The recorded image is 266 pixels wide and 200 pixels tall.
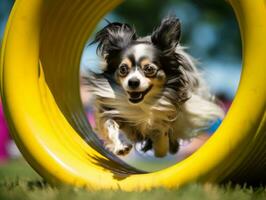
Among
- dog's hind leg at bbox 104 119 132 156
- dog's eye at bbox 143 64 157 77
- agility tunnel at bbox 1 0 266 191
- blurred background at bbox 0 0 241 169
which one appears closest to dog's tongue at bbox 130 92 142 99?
dog's eye at bbox 143 64 157 77

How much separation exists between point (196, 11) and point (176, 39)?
1376 centimetres

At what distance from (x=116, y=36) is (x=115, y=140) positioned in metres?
0.76

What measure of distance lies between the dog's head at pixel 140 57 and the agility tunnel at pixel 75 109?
331mm

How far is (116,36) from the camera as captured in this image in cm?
485

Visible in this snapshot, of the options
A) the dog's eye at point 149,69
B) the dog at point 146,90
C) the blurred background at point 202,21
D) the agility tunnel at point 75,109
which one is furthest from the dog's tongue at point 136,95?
the blurred background at point 202,21

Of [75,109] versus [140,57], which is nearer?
[140,57]

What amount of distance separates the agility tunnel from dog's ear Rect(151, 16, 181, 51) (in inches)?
23.4

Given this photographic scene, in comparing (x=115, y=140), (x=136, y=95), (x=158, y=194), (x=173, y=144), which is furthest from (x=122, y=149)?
(x=158, y=194)

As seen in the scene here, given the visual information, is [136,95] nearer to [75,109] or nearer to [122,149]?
[122,149]

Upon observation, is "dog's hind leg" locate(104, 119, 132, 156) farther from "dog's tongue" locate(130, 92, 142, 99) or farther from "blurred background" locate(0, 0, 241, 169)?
"blurred background" locate(0, 0, 241, 169)

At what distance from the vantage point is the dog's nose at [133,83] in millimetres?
4551

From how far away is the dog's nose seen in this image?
4.55 m

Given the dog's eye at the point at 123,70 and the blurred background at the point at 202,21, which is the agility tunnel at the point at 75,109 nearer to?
the dog's eye at the point at 123,70

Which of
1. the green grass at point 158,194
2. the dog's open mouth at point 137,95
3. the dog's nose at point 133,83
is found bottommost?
the green grass at point 158,194
